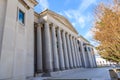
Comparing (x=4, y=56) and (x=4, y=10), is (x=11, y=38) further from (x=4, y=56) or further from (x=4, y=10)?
(x=4, y=10)

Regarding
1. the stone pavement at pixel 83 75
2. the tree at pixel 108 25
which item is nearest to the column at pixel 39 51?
the stone pavement at pixel 83 75

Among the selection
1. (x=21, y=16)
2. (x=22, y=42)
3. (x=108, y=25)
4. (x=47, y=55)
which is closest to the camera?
(x=108, y=25)

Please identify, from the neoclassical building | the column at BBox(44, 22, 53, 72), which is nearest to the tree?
the neoclassical building

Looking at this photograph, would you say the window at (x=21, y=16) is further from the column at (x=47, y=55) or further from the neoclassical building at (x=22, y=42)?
the column at (x=47, y=55)

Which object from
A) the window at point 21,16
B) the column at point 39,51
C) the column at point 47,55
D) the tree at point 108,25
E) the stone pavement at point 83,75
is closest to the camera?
the tree at point 108,25

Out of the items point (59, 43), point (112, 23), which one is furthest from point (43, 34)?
point (112, 23)

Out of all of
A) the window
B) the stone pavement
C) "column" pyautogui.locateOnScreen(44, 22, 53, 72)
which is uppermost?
the window

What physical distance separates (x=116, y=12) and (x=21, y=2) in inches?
432

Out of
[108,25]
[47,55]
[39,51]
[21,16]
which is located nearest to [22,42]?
[21,16]

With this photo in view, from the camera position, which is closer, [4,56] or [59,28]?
[4,56]

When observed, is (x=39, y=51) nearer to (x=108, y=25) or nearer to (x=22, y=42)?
(x=22, y=42)

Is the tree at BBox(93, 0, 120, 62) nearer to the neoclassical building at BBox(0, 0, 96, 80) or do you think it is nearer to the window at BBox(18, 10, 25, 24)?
the neoclassical building at BBox(0, 0, 96, 80)

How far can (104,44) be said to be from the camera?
31.2 ft

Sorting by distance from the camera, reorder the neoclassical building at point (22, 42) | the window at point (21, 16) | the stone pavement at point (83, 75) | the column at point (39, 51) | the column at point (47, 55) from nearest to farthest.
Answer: the neoclassical building at point (22, 42)
the stone pavement at point (83, 75)
the window at point (21, 16)
the column at point (47, 55)
the column at point (39, 51)
